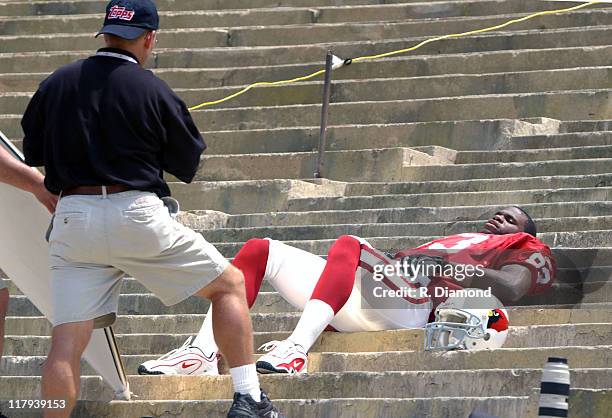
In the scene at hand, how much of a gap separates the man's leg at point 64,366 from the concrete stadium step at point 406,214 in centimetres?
356

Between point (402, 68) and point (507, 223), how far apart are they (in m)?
4.49

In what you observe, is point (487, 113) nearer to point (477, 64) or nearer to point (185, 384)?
point (477, 64)

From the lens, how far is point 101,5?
50.5 feet

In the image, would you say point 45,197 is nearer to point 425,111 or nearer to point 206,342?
point 206,342

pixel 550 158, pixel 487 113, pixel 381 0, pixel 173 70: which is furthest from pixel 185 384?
pixel 381 0

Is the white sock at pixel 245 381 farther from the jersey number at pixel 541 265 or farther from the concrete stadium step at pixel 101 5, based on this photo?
the concrete stadium step at pixel 101 5

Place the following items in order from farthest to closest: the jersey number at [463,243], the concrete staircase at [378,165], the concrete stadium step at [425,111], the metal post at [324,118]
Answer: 1. the concrete stadium step at [425,111]
2. the metal post at [324,118]
3. the jersey number at [463,243]
4. the concrete staircase at [378,165]

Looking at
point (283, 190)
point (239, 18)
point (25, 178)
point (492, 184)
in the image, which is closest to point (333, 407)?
point (25, 178)

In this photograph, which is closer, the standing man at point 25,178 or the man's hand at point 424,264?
the standing man at point 25,178

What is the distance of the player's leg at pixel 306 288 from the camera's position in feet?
23.1

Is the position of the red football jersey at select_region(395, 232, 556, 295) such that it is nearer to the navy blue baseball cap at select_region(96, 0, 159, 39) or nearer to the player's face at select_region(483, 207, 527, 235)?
the player's face at select_region(483, 207, 527, 235)

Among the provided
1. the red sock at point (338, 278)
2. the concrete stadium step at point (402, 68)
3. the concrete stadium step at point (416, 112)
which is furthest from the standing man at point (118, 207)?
the concrete stadium step at point (402, 68)

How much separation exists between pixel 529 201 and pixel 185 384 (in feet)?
9.95

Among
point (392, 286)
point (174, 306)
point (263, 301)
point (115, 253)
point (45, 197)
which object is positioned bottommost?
point (174, 306)
